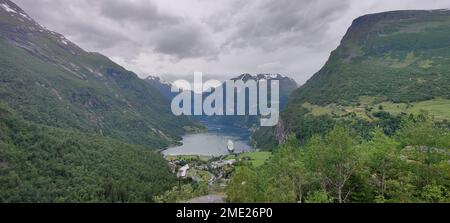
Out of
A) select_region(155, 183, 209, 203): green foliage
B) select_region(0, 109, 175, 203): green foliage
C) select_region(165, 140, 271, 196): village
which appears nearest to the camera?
select_region(155, 183, 209, 203): green foliage

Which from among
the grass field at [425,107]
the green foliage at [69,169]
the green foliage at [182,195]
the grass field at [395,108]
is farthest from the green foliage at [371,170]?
the grass field at [425,107]

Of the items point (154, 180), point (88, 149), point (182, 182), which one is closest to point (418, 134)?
point (182, 182)

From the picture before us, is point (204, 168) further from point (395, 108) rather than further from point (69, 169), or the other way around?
point (395, 108)

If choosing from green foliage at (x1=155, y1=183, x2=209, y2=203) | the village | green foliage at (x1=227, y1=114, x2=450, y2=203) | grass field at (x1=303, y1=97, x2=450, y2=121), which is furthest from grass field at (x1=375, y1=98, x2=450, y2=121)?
green foliage at (x1=227, y1=114, x2=450, y2=203)

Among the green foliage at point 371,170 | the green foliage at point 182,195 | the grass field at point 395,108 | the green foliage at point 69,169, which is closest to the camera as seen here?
the green foliage at point 371,170

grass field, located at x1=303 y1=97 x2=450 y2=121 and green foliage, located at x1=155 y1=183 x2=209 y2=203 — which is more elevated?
grass field, located at x1=303 y1=97 x2=450 y2=121

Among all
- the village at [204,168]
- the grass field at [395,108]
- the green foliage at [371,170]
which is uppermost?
the grass field at [395,108]

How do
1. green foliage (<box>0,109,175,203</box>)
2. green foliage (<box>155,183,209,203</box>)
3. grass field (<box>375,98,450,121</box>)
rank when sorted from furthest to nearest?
grass field (<box>375,98,450,121</box>) → green foliage (<box>0,109,175,203</box>) → green foliage (<box>155,183,209,203</box>)

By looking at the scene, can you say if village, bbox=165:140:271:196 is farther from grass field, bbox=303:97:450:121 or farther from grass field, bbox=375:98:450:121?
grass field, bbox=375:98:450:121

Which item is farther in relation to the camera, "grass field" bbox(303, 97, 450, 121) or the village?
"grass field" bbox(303, 97, 450, 121)

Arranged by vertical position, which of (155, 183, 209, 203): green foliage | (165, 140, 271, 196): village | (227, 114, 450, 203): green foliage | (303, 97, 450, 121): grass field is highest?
(303, 97, 450, 121): grass field

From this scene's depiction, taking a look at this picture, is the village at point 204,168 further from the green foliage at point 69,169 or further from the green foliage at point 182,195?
the green foliage at point 182,195

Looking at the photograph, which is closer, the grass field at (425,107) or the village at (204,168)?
the grass field at (425,107)
